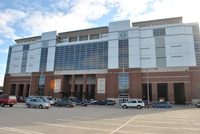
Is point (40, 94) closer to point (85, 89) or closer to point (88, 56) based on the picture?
point (85, 89)

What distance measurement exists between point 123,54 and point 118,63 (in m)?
3.38

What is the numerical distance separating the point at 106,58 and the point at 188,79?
26314 mm

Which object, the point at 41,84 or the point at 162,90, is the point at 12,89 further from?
the point at 162,90

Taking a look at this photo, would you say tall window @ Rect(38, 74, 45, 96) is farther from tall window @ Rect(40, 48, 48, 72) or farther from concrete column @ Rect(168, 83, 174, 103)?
concrete column @ Rect(168, 83, 174, 103)

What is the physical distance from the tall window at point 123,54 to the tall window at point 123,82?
2915mm

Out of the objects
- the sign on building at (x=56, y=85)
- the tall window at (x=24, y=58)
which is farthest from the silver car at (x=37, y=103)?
the tall window at (x=24, y=58)

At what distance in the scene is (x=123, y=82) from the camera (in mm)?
65062

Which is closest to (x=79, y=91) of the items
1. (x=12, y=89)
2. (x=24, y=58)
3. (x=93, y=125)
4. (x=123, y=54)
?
(x=123, y=54)

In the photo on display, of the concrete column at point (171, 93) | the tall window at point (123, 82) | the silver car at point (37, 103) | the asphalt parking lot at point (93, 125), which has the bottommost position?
the asphalt parking lot at point (93, 125)

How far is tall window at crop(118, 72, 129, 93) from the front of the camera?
211 feet

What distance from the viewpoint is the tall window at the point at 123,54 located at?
64.9 m

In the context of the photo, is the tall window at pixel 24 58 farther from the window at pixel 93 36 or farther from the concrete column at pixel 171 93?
the concrete column at pixel 171 93

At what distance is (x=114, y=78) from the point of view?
214ft

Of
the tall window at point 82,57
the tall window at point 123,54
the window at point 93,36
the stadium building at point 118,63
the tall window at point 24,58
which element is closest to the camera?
the stadium building at point 118,63
